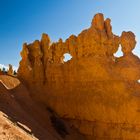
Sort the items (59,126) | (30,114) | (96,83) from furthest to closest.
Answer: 1. (59,126)
2. (96,83)
3. (30,114)

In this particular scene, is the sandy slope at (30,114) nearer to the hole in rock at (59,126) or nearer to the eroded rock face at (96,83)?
the hole in rock at (59,126)

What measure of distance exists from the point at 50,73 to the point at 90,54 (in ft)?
20.6

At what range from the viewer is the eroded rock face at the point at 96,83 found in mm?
25953

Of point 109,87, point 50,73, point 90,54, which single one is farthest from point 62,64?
point 109,87

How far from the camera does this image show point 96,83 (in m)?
27.7

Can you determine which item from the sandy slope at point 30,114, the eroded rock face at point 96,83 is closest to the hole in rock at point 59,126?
the sandy slope at point 30,114

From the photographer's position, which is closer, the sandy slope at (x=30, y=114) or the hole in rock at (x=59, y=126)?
the sandy slope at (x=30, y=114)

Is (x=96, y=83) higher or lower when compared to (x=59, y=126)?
higher

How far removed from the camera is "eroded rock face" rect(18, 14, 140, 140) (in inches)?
1022

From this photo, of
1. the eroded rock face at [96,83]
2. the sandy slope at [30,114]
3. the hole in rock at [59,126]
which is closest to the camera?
the sandy slope at [30,114]

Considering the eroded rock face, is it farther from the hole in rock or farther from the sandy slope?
the sandy slope

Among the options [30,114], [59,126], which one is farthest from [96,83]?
[30,114]

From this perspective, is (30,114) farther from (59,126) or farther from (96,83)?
(96,83)

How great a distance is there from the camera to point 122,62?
88.5 feet
